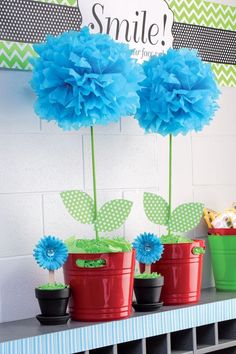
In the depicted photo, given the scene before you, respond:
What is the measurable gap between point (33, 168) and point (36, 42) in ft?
1.46

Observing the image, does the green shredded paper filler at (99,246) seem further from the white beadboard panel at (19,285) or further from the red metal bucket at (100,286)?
the white beadboard panel at (19,285)

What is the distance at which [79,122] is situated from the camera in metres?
2.59

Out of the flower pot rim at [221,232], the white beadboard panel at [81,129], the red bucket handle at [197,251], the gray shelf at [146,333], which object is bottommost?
the gray shelf at [146,333]

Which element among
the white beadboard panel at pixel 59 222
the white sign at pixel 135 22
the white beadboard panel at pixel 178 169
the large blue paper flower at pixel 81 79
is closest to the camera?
the large blue paper flower at pixel 81 79

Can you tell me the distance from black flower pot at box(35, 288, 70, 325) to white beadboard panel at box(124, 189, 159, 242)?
1.91ft

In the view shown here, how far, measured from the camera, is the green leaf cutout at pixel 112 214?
9.09 feet

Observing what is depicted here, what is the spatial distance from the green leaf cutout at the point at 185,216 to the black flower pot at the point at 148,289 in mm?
294

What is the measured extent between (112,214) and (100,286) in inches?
11.2

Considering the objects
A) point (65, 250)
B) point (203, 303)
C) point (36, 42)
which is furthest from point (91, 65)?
point (203, 303)

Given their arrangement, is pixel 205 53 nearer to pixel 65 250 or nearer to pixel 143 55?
pixel 143 55

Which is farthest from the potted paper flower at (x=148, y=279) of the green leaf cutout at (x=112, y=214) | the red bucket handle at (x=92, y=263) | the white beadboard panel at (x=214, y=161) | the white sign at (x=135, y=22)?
the white sign at (x=135, y=22)

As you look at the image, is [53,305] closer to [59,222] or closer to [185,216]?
[59,222]

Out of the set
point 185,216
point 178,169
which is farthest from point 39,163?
point 178,169

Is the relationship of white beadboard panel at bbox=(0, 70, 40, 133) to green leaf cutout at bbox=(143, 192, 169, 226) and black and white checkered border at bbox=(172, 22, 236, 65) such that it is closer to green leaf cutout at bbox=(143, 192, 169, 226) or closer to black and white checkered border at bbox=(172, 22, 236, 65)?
green leaf cutout at bbox=(143, 192, 169, 226)
